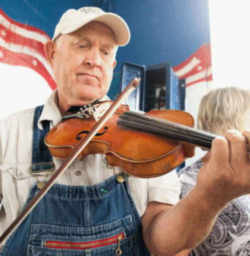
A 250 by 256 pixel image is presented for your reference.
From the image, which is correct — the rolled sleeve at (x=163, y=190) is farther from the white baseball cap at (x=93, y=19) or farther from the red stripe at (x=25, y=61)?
the red stripe at (x=25, y=61)

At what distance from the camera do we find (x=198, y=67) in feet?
5.13

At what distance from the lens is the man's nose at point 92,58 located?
84 centimetres

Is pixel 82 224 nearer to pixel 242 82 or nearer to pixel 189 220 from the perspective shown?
pixel 189 220

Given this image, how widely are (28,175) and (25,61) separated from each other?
0.77 m

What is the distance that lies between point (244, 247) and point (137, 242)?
36 cm

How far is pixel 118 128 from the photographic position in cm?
68

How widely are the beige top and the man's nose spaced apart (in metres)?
0.20

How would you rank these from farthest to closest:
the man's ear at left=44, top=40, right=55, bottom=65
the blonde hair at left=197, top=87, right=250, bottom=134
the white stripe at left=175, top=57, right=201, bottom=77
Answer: the white stripe at left=175, top=57, right=201, bottom=77
the blonde hair at left=197, top=87, right=250, bottom=134
the man's ear at left=44, top=40, right=55, bottom=65

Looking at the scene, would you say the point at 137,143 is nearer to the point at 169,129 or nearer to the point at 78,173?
the point at 169,129

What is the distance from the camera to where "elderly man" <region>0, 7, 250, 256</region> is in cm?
62

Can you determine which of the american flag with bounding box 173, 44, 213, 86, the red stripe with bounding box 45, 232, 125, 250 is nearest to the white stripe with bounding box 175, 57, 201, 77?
the american flag with bounding box 173, 44, 213, 86

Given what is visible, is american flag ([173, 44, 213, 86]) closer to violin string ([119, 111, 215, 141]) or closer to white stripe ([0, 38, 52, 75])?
white stripe ([0, 38, 52, 75])

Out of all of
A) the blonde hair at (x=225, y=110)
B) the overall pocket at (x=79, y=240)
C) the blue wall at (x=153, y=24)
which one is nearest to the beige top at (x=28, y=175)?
the overall pocket at (x=79, y=240)

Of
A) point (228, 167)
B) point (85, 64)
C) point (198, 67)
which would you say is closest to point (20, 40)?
point (85, 64)
